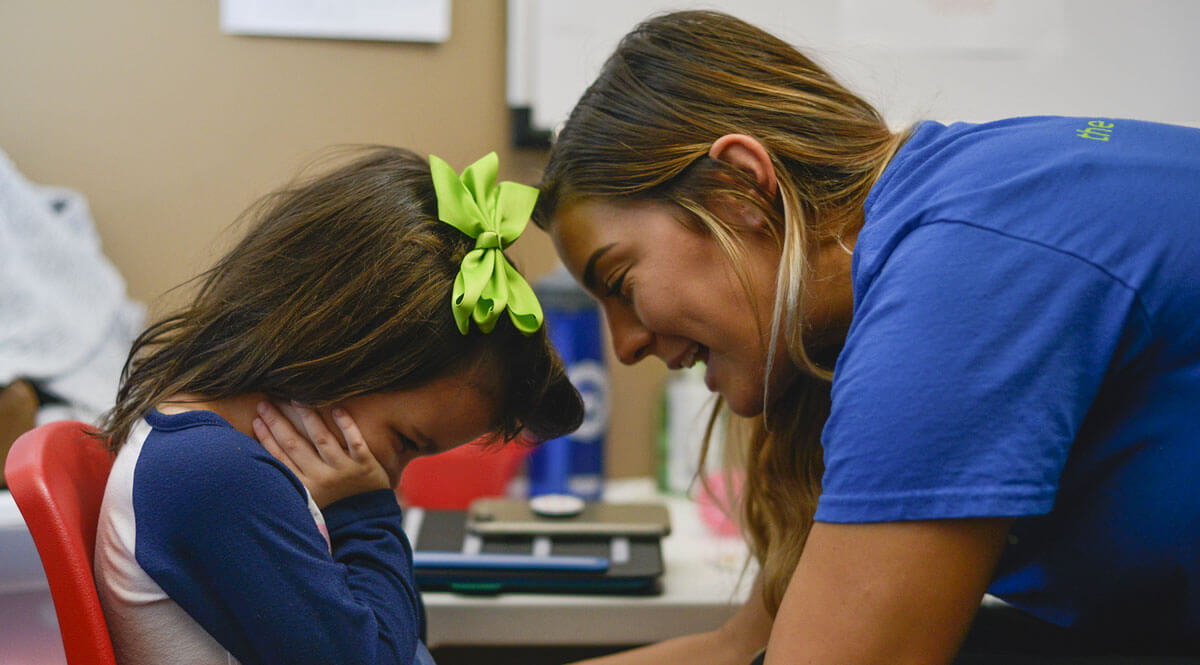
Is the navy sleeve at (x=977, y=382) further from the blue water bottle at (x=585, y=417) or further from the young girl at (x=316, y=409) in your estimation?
the blue water bottle at (x=585, y=417)

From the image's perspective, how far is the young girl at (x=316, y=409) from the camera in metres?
0.60

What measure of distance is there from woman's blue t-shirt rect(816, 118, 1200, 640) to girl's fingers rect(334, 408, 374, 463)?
0.35 m

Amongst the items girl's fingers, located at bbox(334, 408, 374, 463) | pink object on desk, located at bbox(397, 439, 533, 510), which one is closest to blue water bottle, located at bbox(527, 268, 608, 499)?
pink object on desk, located at bbox(397, 439, 533, 510)

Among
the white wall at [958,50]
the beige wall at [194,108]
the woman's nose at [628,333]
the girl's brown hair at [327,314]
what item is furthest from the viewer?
the white wall at [958,50]

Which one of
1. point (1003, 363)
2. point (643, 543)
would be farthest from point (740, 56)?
point (643, 543)

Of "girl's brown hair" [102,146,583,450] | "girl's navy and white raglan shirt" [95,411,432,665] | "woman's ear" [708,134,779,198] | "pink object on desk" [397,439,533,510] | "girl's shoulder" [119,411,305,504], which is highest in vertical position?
"woman's ear" [708,134,779,198]

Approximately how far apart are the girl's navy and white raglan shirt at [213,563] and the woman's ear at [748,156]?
1.30 feet

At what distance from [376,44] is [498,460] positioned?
1.82 ft

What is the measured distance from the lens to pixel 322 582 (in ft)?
2.02

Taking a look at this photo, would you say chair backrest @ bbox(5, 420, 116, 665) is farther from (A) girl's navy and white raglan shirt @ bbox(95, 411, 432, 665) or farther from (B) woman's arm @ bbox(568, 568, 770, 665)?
(B) woman's arm @ bbox(568, 568, 770, 665)

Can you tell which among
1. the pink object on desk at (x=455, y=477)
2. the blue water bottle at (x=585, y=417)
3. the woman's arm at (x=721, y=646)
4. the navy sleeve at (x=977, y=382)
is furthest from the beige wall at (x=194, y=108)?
the navy sleeve at (x=977, y=382)

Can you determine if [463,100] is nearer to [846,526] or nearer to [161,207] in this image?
[161,207]

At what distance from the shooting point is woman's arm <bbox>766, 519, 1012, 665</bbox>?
51 cm

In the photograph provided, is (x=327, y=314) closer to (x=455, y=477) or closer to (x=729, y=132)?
(x=729, y=132)
